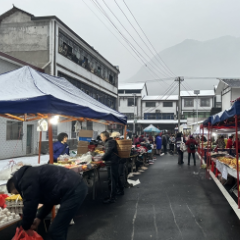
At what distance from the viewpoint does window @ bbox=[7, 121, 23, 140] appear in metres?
17.7

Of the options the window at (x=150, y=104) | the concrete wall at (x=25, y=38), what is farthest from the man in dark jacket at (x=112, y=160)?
the window at (x=150, y=104)

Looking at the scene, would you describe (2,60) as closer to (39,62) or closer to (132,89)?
(39,62)

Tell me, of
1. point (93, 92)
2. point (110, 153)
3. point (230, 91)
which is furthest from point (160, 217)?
point (93, 92)

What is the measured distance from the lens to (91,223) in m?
5.64

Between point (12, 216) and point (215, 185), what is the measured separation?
24.8 feet

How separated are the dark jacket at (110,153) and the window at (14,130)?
41.5ft

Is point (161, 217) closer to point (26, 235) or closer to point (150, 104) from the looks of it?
point (26, 235)

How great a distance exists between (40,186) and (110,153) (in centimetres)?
399

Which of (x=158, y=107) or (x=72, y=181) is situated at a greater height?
(x=158, y=107)

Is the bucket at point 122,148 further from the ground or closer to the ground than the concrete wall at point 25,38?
closer to the ground

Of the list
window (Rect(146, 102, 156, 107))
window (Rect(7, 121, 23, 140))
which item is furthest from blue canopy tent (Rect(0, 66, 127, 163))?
window (Rect(146, 102, 156, 107))

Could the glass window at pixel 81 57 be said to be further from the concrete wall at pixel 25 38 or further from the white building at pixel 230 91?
the white building at pixel 230 91

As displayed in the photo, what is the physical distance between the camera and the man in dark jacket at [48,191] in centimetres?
309

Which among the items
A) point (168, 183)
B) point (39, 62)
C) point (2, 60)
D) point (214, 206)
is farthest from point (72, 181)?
point (39, 62)
